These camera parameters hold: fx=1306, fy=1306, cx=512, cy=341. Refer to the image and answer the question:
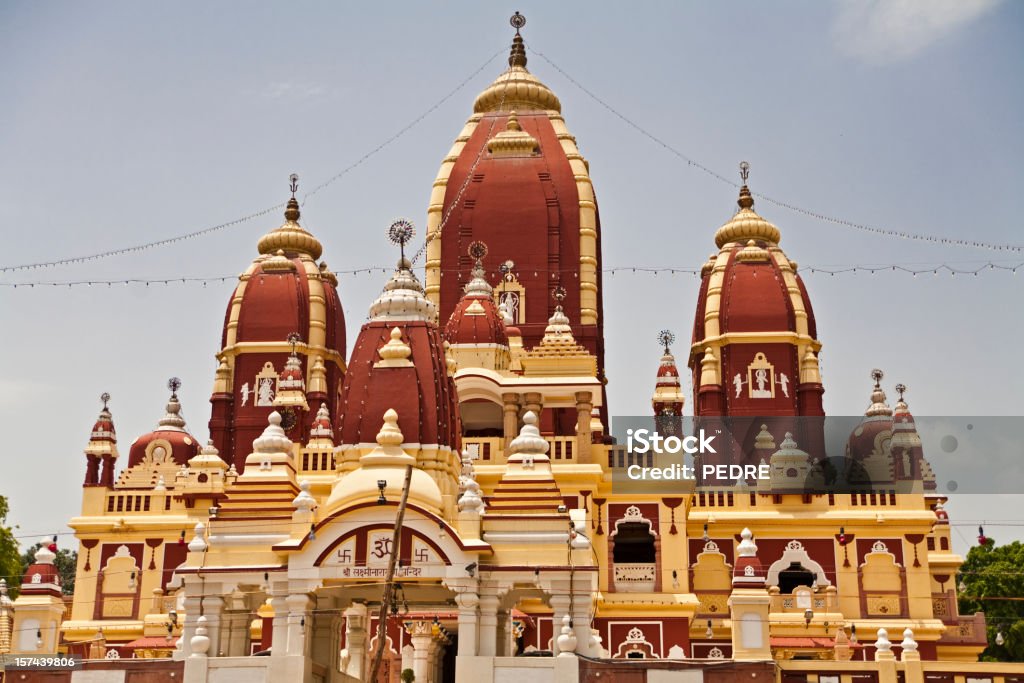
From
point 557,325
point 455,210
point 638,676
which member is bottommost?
point 638,676

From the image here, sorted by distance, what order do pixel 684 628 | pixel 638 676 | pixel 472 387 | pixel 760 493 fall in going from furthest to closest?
1. pixel 760 493
2. pixel 472 387
3. pixel 684 628
4. pixel 638 676

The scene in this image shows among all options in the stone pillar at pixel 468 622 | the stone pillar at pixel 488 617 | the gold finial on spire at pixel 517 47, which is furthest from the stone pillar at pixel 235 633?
the gold finial on spire at pixel 517 47

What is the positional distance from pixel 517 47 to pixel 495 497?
25182 mm

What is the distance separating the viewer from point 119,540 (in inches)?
1252

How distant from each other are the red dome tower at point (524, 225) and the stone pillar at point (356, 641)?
12506 millimetres

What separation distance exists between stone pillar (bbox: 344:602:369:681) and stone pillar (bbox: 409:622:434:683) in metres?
1.14

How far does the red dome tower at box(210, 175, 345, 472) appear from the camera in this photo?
3828 centimetres

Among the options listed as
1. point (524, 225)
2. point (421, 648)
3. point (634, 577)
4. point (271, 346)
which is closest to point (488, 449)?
point (634, 577)

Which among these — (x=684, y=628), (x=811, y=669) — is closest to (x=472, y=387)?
(x=684, y=628)

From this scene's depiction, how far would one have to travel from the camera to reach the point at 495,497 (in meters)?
20.0

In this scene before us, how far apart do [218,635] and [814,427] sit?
22.6 m

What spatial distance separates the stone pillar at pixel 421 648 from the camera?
24500 millimetres

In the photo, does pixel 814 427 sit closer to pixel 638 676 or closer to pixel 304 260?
pixel 304 260

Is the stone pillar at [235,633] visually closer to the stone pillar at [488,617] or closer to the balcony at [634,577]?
the stone pillar at [488,617]
